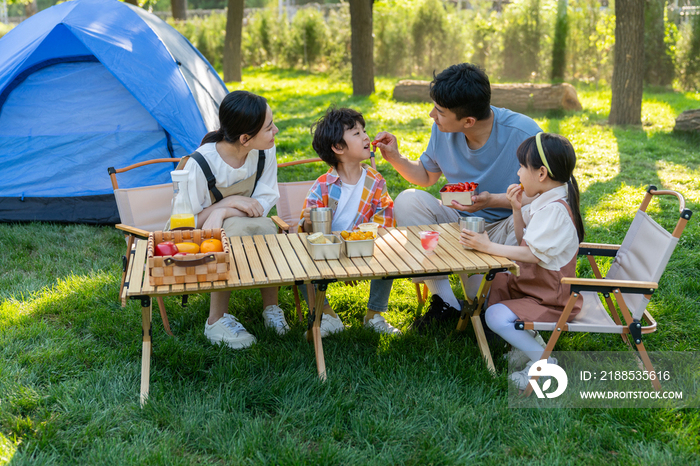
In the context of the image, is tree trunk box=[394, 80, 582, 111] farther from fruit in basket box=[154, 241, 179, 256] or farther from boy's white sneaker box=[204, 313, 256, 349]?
fruit in basket box=[154, 241, 179, 256]

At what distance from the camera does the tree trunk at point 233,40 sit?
12.1 metres

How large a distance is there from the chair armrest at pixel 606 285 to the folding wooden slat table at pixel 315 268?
0.24 meters

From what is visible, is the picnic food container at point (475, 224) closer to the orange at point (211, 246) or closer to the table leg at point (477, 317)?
the table leg at point (477, 317)

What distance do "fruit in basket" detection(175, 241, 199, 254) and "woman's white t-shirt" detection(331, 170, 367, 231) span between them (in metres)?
1.07

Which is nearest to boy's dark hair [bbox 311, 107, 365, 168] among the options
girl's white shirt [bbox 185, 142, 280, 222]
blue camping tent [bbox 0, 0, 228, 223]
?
girl's white shirt [bbox 185, 142, 280, 222]

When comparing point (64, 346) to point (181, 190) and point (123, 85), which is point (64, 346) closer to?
point (181, 190)

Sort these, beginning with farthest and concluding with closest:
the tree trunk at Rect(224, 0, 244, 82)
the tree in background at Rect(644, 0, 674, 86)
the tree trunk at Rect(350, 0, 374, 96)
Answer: the tree trunk at Rect(224, 0, 244, 82)
the tree in background at Rect(644, 0, 674, 86)
the tree trunk at Rect(350, 0, 374, 96)

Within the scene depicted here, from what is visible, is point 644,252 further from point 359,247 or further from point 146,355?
point 146,355

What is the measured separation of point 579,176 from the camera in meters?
5.94

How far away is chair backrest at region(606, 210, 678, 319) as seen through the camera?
7.94 feet

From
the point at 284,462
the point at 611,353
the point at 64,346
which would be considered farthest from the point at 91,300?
the point at 611,353

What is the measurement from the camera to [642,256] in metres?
2.61

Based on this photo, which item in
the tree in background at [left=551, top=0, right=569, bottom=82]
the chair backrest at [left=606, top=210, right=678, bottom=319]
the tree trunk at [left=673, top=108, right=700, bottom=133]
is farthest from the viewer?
the tree in background at [left=551, top=0, right=569, bottom=82]

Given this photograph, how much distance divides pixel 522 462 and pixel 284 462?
2.91 ft
